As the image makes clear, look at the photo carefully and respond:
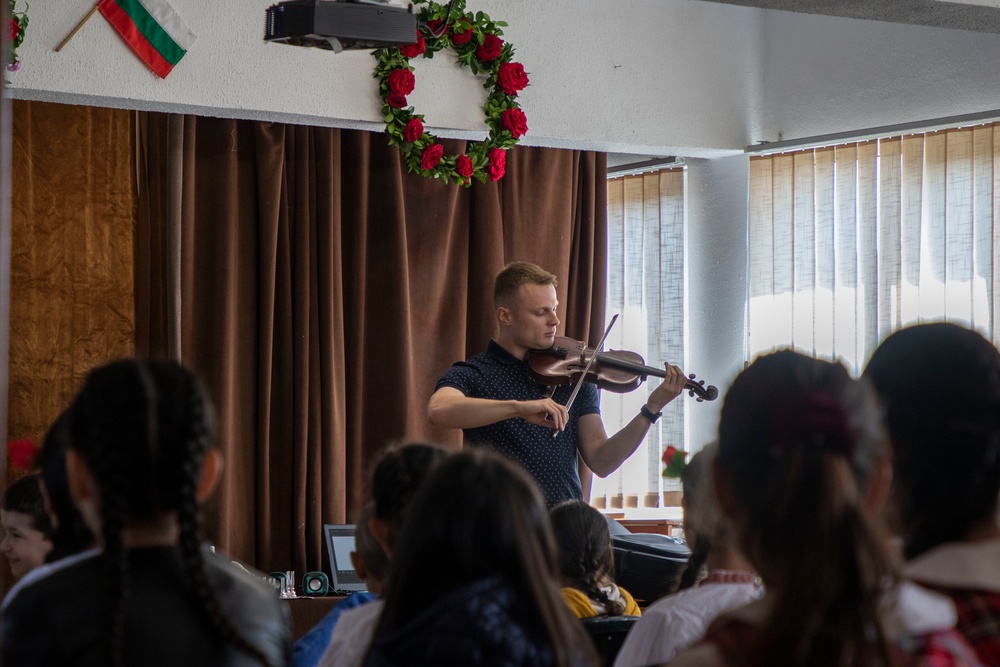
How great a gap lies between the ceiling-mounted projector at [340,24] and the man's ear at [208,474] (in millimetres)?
2086

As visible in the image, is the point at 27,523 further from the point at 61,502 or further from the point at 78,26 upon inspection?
the point at 78,26

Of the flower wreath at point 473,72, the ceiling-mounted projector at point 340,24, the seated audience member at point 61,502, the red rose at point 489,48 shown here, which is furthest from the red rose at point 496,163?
the seated audience member at point 61,502

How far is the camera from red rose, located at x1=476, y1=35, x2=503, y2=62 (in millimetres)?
4008

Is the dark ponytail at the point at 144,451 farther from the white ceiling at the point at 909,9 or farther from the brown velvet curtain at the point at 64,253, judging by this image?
the brown velvet curtain at the point at 64,253

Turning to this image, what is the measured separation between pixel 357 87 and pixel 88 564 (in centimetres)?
294

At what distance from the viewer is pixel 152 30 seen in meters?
3.54

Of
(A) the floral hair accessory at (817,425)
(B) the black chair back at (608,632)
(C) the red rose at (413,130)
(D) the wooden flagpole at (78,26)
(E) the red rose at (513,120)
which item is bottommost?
(B) the black chair back at (608,632)

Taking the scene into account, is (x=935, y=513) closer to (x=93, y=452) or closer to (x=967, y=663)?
(x=967, y=663)

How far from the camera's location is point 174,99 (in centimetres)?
361

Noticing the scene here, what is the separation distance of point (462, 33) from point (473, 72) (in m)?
0.15

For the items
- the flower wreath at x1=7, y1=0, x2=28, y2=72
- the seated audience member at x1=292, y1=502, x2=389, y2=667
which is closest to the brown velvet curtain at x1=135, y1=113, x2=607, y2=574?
the flower wreath at x1=7, y1=0, x2=28, y2=72

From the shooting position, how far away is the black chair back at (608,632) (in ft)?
6.82

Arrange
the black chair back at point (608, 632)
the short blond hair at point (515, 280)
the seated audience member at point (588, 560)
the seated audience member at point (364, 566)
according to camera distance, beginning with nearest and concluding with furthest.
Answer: the seated audience member at point (364, 566)
the black chair back at point (608, 632)
the seated audience member at point (588, 560)
the short blond hair at point (515, 280)

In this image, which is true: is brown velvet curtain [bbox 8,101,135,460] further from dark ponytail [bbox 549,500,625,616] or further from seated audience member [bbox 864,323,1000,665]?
seated audience member [bbox 864,323,1000,665]
